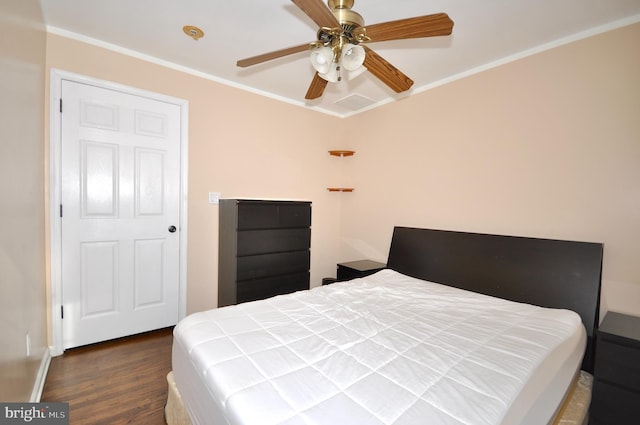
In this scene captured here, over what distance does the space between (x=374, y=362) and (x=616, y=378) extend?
4.55ft

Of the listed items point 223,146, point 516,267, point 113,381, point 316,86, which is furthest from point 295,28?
point 113,381

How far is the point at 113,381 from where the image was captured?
1.91 m

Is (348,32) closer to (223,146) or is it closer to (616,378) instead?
(223,146)

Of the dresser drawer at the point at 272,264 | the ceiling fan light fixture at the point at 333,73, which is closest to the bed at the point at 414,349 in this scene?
the dresser drawer at the point at 272,264

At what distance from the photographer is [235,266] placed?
101 inches

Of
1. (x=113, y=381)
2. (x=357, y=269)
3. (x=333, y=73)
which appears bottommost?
(x=113, y=381)

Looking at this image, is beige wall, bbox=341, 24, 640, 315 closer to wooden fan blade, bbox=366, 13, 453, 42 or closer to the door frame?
wooden fan blade, bbox=366, 13, 453, 42

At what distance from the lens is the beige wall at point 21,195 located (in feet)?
3.84

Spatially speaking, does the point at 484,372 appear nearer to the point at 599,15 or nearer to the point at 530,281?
the point at 530,281

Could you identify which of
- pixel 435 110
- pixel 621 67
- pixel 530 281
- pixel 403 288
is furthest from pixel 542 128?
pixel 403 288

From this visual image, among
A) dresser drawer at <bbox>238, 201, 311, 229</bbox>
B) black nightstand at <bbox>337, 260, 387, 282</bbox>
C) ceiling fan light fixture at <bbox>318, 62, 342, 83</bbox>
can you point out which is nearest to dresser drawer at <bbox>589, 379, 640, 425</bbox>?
black nightstand at <bbox>337, 260, 387, 282</bbox>

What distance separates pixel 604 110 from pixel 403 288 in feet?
6.08

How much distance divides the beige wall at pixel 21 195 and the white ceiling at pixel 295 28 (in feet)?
1.41

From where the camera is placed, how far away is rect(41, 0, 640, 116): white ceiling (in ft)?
5.78
